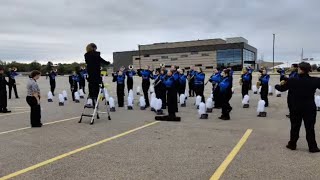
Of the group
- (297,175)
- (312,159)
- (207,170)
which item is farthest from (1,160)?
(312,159)

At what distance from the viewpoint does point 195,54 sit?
420 feet

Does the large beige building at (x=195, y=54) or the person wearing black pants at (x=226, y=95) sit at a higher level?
the large beige building at (x=195, y=54)

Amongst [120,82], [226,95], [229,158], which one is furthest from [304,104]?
[120,82]

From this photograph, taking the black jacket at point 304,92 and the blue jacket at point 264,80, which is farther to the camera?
the blue jacket at point 264,80

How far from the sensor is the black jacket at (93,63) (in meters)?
10.7

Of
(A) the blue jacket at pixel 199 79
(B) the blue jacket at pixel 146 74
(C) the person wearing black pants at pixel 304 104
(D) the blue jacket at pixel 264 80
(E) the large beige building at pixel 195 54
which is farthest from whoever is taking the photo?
(E) the large beige building at pixel 195 54

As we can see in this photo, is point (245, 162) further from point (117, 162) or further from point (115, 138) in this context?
point (115, 138)

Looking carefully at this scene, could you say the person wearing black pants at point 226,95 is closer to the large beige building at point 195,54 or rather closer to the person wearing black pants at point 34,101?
the person wearing black pants at point 34,101

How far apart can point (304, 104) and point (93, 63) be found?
600 centimetres

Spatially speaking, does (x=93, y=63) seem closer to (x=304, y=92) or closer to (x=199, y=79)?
(x=304, y=92)

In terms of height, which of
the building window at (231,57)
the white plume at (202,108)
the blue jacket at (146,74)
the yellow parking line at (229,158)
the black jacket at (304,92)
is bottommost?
the yellow parking line at (229,158)

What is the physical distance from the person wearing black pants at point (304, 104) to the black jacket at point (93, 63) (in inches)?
220

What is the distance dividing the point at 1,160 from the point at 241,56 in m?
116

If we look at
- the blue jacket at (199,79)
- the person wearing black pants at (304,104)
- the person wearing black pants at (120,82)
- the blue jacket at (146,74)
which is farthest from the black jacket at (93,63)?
the blue jacket at (199,79)
